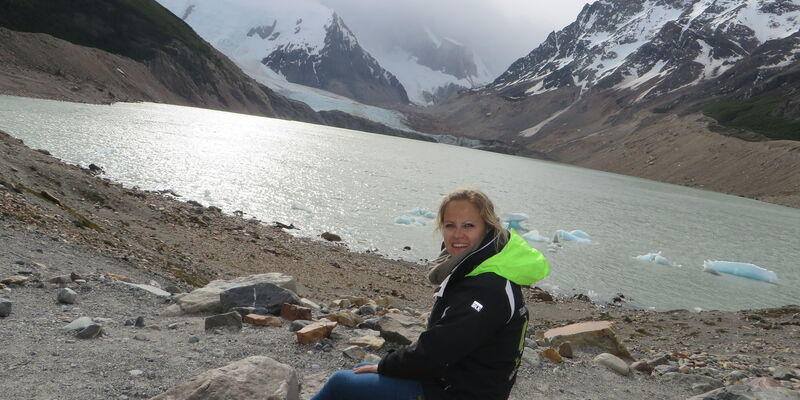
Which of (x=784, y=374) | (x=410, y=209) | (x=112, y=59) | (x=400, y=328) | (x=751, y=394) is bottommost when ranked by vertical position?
(x=410, y=209)

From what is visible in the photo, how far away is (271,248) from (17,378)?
13.7 m

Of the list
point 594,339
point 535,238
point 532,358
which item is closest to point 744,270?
point 535,238

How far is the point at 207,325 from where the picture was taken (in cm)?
733

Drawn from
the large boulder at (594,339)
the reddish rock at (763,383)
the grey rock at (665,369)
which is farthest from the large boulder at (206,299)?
the reddish rock at (763,383)

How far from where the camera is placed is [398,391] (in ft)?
12.6

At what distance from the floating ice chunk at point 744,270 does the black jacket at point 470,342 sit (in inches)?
1030

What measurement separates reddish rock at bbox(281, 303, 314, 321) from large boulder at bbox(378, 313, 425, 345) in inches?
46.4

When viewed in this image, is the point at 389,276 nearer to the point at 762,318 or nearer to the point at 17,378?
the point at 762,318

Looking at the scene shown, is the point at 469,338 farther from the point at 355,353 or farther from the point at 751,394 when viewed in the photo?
the point at 751,394

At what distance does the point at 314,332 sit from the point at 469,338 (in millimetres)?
4109

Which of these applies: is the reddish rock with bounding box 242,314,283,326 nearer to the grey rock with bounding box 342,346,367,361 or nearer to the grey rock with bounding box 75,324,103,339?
the grey rock with bounding box 342,346,367,361

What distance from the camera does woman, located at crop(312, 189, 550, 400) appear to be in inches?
141

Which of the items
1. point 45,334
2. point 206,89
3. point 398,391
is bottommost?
point 45,334

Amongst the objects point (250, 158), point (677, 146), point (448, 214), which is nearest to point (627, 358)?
point (448, 214)
